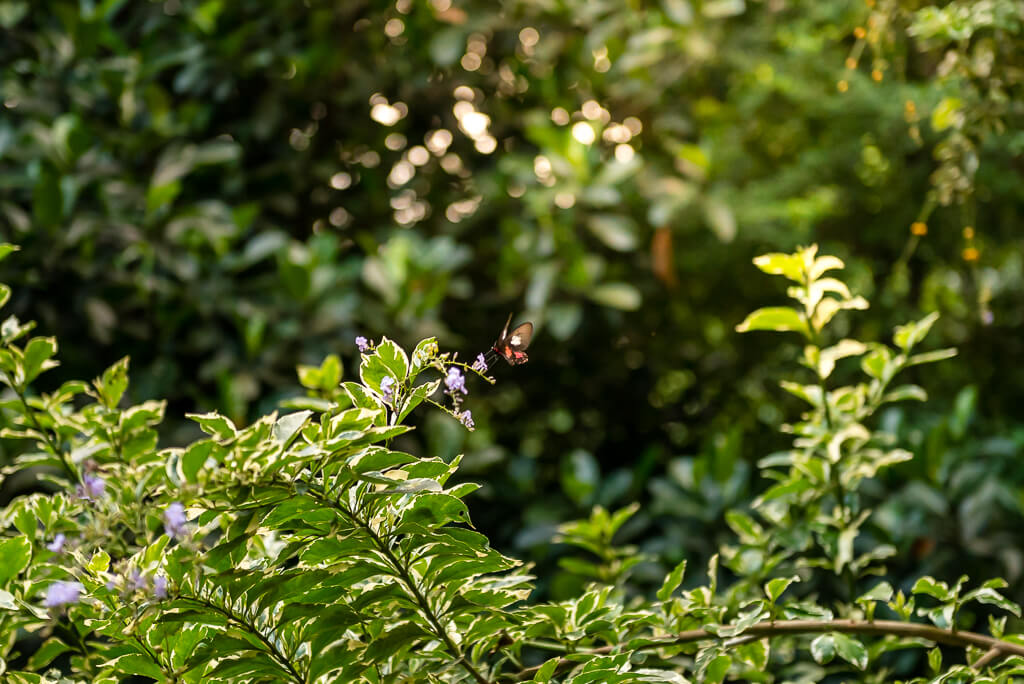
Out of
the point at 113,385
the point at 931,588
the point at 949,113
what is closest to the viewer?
the point at 931,588

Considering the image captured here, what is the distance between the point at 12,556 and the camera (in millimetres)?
939

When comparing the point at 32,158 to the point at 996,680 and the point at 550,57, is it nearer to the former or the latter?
the point at 550,57

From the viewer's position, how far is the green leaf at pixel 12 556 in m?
0.93

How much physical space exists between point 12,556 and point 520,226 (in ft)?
5.91

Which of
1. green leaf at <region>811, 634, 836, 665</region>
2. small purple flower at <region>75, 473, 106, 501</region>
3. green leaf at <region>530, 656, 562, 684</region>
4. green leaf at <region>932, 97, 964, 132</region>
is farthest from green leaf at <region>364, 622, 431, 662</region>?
green leaf at <region>932, 97, 964, 132</region>

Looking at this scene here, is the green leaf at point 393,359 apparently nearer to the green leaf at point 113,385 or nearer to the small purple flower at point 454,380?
the small purple flower at point 454,380

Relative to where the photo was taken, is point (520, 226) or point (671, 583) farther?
point (520, 226)

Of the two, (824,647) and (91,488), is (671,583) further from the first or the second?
(91,488)

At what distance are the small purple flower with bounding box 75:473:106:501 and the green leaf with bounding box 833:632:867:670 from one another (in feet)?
2.65

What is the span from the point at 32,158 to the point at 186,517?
5.75 feet

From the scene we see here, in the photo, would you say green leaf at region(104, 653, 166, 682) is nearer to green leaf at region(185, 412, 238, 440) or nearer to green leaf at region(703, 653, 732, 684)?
green leaf at region(185, 412, 238, 440)

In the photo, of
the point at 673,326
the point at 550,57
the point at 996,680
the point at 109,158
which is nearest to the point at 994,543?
the point at 673,326

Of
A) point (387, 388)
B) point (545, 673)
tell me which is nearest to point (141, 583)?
point (387, 388)

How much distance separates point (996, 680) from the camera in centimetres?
89
